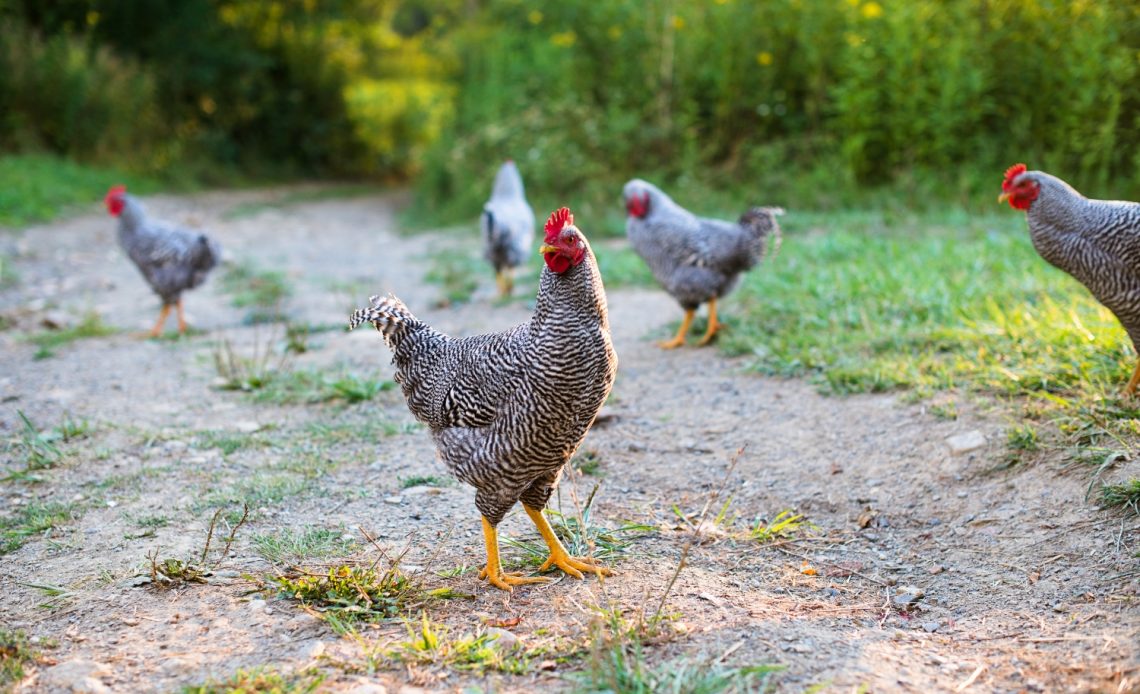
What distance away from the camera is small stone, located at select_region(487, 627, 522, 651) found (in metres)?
3.05

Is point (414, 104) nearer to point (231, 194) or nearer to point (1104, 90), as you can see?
point (231, 194)

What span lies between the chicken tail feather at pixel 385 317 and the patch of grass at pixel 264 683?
57.2 inches

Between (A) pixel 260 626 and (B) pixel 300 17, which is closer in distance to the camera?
(A) pixel 260 626

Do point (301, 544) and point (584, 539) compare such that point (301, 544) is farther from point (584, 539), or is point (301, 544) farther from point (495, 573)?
point (584, 539)

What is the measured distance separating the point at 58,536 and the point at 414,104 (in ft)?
58.1

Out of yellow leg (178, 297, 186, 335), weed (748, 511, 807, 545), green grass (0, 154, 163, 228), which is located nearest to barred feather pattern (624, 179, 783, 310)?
weed (748, 511, 807, 545)

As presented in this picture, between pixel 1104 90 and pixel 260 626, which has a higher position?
pixel 1104 90

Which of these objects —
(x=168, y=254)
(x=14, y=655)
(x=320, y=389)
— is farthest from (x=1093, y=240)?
(x=168, y=254)

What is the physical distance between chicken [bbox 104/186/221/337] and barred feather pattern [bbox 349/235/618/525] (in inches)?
185

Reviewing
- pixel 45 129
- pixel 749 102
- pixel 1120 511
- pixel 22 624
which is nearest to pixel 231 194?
pixel 45 129

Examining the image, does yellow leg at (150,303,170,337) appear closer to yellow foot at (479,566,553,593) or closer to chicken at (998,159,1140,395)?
yellow foot at (479,566,553,593)

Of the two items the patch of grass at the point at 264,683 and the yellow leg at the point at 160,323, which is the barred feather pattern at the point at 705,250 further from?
the patch of grass at the point at 264,683

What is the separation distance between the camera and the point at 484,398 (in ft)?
11.7

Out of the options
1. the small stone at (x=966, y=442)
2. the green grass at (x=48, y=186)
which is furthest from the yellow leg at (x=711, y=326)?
the green grass at (x=48, y=186)
